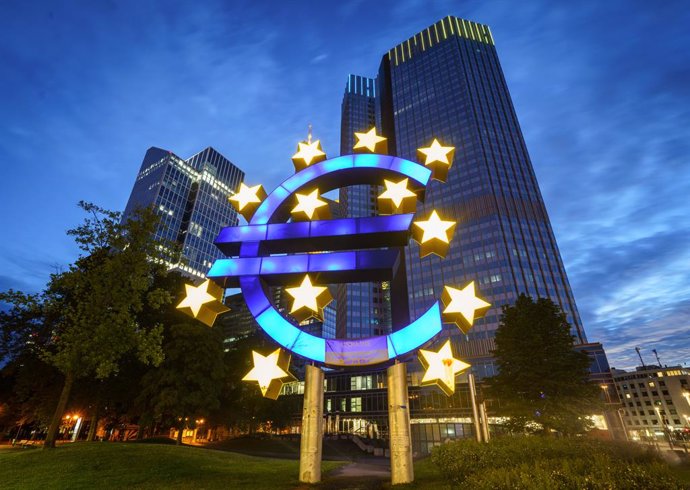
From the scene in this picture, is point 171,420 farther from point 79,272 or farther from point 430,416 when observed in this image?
point 430,416

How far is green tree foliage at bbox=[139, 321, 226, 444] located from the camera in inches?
1069

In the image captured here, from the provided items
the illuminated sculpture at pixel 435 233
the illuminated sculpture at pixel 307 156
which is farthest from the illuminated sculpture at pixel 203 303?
the illuminated sculpture at pixel 435 233

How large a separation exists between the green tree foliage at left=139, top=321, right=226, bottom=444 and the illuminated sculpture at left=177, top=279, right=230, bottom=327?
75.7ft

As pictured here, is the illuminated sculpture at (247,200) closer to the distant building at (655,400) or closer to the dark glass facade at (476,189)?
the dark glass facade at (476,189)

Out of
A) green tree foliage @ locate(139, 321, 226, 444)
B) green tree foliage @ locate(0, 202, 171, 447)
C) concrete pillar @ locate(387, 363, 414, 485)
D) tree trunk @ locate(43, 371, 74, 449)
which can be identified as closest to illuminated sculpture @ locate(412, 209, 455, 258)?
concrete pillar @ locate(387, 363, 414, 485)

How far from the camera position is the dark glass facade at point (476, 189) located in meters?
86.5

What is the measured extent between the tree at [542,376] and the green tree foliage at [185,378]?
23903 mm

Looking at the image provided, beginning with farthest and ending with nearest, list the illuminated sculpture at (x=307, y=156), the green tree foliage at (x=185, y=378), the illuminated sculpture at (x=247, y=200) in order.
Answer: the green tree foliage at (x=185, y=378) → the illuminated sculpture at (x=307, y=156) → the illuminated sculpture at (x=247, y=200)

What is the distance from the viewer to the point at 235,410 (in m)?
37.3

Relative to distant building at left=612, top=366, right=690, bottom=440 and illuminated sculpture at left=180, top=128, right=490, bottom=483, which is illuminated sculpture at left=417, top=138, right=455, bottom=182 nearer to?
illuminated sculpture at left=180, top=128, right=490, bottom=483

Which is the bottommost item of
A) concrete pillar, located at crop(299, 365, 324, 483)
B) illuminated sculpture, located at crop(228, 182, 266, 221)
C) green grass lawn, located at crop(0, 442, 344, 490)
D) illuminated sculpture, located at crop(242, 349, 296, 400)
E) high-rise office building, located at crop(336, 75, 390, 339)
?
green grass lawn, located at crop(0, 442, 344, 490)

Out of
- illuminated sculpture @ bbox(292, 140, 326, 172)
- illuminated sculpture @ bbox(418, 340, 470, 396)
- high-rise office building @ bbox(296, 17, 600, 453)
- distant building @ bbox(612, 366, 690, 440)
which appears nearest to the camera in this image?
illuminated sculpture @ bbox(418, 340, 470, 396)

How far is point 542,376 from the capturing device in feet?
77.9

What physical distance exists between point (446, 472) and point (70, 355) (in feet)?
61.1
